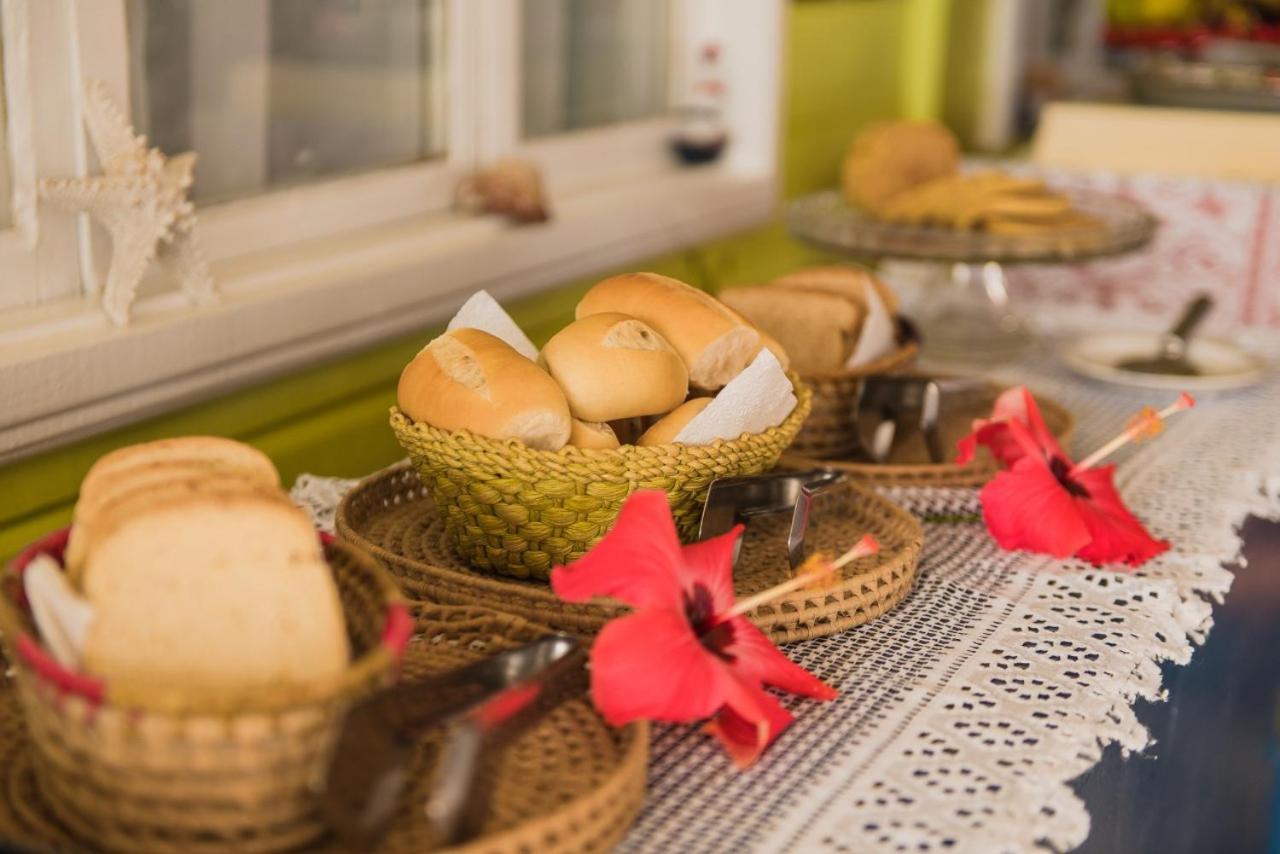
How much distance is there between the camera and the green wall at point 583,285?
113 cm

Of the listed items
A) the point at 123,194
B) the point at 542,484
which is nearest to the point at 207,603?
the point at 542,484

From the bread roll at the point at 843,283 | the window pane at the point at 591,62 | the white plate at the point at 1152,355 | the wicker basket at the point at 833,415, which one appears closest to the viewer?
the wicker basket at the point at 833,415

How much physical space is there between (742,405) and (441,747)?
35cm

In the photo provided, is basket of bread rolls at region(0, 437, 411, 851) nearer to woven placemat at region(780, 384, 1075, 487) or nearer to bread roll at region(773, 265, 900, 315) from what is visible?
woven placemat at region(780, 384, 1075, 487)

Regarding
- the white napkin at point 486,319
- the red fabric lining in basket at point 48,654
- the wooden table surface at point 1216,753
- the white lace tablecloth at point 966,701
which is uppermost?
the white napkin at point 486,319

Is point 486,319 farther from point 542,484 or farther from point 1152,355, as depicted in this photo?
point 1152,355

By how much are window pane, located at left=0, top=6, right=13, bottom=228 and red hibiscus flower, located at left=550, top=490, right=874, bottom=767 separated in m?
0.65

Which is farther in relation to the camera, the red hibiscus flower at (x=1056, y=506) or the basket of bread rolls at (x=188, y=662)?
the red hibiscus flower at (x=1056, y=506)

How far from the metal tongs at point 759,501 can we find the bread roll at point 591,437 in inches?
3.0

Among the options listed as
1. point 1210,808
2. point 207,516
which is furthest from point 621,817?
point 1210,808

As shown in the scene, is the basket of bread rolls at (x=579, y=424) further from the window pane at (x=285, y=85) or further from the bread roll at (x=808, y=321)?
the window pane at (x=285, y=85)

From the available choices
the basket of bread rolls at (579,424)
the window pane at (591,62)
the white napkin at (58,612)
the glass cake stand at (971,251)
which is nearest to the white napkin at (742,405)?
the basket of bread rolls at (579,424)

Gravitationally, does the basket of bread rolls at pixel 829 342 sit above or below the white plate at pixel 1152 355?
above

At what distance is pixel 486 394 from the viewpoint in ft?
2.99
